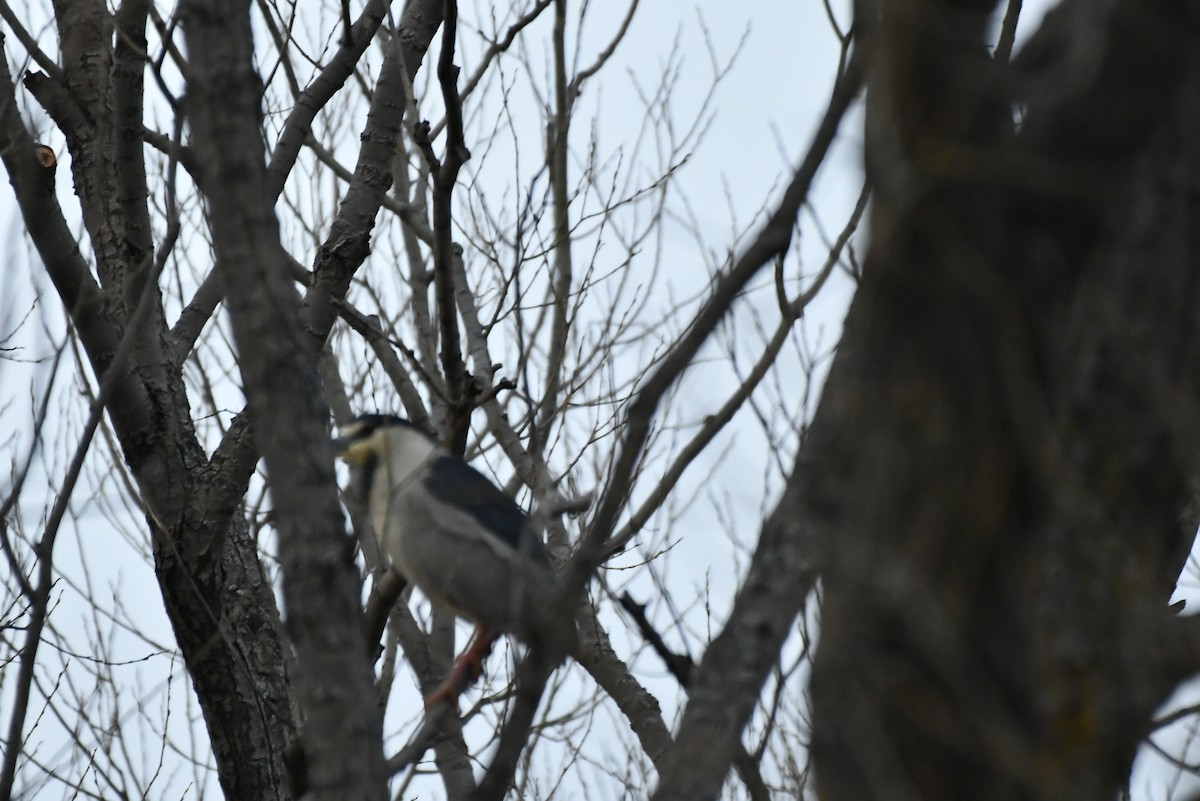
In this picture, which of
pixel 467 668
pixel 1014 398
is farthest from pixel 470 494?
pixel 1014 398

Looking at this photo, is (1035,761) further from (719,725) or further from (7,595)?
(7,595)

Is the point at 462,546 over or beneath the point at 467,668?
over

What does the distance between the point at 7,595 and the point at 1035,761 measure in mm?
3479

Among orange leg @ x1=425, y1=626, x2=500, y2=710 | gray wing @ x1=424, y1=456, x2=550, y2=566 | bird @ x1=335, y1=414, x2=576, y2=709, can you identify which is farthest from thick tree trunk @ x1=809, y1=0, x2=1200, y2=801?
gray wing @ x1=424, y1=456, x2=550, y2=566

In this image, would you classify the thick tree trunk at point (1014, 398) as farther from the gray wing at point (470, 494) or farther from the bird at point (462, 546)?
the gray wing at point (470, 494)

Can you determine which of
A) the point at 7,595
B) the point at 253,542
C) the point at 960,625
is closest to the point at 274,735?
the point at 253,542

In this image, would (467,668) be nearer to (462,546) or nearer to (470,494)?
(462,546)

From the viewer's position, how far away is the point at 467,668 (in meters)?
3.73

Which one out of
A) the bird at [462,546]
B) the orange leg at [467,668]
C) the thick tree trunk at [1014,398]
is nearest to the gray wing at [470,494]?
the bird at [462,546]

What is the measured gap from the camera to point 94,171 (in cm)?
394

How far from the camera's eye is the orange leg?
11.4ft

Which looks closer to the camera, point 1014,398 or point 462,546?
point 1014,398

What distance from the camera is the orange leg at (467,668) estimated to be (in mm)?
3484

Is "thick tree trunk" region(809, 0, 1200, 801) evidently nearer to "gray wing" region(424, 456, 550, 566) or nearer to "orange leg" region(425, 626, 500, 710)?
"orange leg" region(425, 626, 500, 710)
